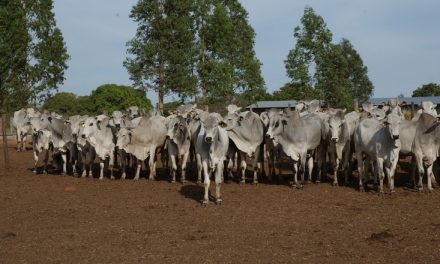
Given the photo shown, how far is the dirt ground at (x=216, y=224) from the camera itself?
27.6ft

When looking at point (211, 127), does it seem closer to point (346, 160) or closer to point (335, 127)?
point (335, 127)

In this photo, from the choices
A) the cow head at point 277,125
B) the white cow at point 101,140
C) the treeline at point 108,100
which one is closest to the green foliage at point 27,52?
the white cow at point 101,140

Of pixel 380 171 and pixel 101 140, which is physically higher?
pixel 101 140

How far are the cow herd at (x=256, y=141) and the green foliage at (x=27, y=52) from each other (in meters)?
3.04

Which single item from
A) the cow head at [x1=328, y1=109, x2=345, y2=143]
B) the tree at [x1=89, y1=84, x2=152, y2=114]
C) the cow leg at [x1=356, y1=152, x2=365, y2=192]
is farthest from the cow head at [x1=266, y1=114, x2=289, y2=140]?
the tree at [x1=89, y1=84, x2=152, y2=114]

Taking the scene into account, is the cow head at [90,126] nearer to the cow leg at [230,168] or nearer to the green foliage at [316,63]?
the cow leg at [230,168]

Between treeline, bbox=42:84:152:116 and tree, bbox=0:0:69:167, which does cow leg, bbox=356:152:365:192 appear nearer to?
tree, bbox=0:0:69:167

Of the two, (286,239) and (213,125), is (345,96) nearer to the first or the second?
(213,125)

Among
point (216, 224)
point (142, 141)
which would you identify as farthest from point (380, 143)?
point (142, 141)

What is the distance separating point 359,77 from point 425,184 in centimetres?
5806

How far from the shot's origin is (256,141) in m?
16.2

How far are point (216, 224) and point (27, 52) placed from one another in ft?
59.0

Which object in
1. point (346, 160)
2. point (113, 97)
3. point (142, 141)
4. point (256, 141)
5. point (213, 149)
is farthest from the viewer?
point (113, 97)

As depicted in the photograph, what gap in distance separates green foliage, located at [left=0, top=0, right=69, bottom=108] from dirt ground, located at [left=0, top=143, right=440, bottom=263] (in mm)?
7048
